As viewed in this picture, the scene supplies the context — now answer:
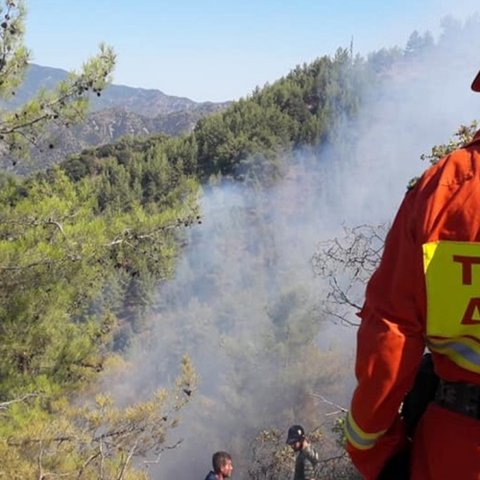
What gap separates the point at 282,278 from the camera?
36875mm

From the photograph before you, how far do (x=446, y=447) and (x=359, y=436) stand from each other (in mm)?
148

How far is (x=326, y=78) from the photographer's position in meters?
53.4

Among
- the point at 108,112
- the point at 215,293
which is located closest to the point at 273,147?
the point at 215,293

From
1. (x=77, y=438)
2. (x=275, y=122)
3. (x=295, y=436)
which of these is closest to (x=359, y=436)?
(x=295, y=436)

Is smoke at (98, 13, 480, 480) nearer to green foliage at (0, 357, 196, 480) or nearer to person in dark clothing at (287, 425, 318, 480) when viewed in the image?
person in dark clothing at (287, 425, 318, 480)

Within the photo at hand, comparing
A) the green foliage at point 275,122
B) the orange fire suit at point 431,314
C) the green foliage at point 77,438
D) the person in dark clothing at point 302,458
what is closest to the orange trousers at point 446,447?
the orange fire suit at point 431,314

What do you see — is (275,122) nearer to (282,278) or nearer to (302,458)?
(282,278)

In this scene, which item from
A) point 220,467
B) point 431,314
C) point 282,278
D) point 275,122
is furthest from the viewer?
point 275,122

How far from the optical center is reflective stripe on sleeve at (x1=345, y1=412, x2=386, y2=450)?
1.15 m

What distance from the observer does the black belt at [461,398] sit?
1084mm

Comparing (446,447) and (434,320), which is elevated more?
(434,320)

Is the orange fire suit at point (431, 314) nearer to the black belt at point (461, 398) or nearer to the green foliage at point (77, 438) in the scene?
the black belt at point (461, 398)

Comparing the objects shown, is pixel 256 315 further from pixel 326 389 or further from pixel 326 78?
pixel 326 78

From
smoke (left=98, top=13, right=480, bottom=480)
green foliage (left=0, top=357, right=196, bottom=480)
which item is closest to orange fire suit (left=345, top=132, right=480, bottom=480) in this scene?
green foliage (left=0, top=357, right=196, bottom=480)
